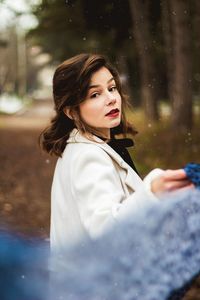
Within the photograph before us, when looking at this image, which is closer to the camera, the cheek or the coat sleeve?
the coat sleeve

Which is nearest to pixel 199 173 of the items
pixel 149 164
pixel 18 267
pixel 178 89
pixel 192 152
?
pixel 18 267

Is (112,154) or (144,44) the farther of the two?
(144,44)

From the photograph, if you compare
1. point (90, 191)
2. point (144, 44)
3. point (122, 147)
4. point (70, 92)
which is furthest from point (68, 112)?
point (144, 44)

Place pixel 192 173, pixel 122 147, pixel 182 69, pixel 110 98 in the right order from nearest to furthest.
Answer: pixel 192 173, pixel 110 98, pixel 122 147, pixel 182 69

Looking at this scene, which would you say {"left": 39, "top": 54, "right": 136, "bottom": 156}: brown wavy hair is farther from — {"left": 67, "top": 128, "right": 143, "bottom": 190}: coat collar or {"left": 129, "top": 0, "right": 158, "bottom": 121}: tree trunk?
{"left": 129, "top": 0, "right": 158, "bottom": 121}: tree trunk

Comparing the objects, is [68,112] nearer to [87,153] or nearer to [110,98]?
[110,98]

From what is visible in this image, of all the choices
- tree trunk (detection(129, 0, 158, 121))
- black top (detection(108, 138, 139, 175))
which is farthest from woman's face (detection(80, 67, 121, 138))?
tree trunk (detection(129, 0, 158, 121))

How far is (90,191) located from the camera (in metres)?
1.54

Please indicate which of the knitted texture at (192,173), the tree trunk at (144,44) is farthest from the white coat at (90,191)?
the tree trunk at (144,44)

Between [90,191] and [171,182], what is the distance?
30 centimetres

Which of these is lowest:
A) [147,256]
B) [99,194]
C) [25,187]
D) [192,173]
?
[25,187]

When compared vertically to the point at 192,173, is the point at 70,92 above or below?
above

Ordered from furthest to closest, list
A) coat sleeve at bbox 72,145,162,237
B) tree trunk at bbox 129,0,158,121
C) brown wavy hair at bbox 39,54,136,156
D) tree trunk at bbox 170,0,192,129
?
1. tree trunk at bbox 129,0,158,121
2. tree trunk at bbox 170,0,192,129
3. brown wavy hair at bbox 39,54,136,156
4. coat sleeve at bbox 72,145,162,237

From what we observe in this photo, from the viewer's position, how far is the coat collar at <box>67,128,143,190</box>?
1.72 m
